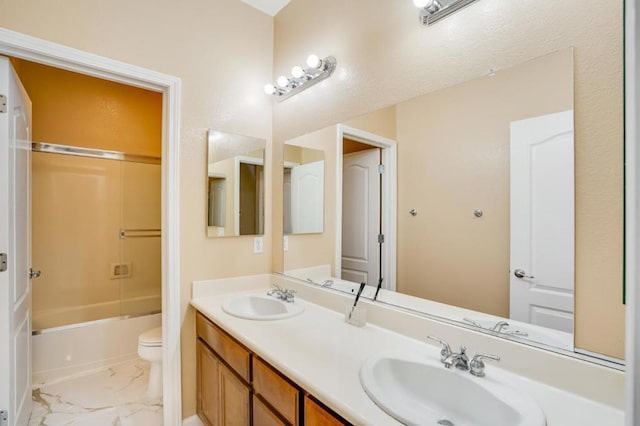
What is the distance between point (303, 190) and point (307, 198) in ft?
0.21

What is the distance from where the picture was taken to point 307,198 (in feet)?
6.67

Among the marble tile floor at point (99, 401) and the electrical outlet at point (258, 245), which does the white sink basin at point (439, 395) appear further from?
the marble tile floor at point (99, 401)

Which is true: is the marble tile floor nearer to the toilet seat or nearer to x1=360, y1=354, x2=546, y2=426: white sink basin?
the toilet seat

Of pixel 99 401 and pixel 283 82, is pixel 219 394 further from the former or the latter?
pixel 283 82

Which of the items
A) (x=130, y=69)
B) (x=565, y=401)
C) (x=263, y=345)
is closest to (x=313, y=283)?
(x=263, y=345)

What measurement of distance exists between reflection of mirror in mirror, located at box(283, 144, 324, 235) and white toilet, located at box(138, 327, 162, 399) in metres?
1.21

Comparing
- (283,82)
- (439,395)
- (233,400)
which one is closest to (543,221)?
(439,395)

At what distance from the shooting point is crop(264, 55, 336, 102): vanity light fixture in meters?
1.78

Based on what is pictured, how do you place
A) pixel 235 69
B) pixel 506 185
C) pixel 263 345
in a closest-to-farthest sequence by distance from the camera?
pixel 506 185
pixel 263 345
pixel 235 69

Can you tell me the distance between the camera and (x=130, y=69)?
1706mm

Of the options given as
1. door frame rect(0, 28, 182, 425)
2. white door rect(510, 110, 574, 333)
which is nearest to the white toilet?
door frame rect(0, 28, 182, 425)

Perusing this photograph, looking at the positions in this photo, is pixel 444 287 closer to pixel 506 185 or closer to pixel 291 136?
pixel 506 185

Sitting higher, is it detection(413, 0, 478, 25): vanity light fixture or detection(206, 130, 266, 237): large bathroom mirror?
detection(413, 0, 478, 25): vanity light fixture

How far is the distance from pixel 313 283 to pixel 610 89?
1529 millimetres
